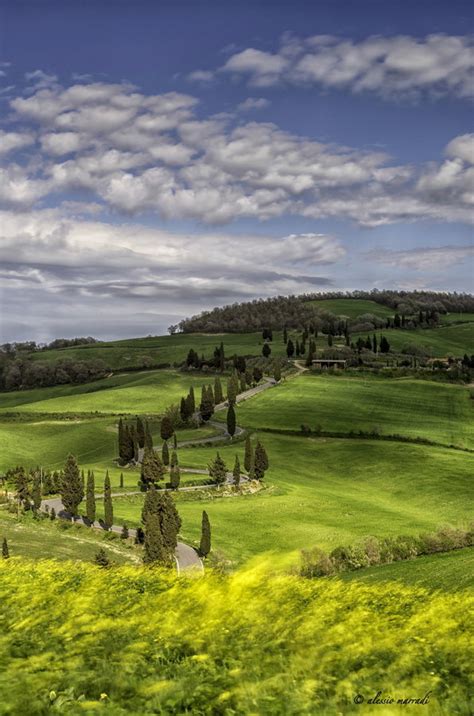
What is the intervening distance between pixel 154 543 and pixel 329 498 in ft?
134

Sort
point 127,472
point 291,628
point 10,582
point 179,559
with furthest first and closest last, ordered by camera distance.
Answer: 1. point 127,472
2. point 179,559
3. point 10,582
4. point 291,628

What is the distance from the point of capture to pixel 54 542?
68000 millimetres

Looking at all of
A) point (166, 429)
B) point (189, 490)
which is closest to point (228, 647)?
point (189, 490)

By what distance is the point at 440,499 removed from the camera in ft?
289

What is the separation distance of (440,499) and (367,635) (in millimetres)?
82721

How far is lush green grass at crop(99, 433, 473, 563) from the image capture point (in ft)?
228

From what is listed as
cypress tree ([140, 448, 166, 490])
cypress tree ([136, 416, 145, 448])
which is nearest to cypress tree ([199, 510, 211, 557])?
cypress tree ([140, 448, 166, 490])

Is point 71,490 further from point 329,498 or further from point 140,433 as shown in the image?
point 140,433

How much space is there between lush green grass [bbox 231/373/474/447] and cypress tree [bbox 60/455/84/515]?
2533 inches

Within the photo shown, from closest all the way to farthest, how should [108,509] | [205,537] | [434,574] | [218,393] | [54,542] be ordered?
[434,574], [205,537], [54,542], [108,509], [218,393]

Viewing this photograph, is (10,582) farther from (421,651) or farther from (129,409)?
(129,409)

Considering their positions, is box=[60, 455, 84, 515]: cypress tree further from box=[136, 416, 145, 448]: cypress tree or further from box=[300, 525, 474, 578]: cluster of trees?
box=[136, 416, 145, 448]: cypress tree

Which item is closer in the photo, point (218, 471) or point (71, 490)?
point (71, 490)

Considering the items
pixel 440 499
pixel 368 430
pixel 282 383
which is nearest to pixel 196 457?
pixel 368 430
